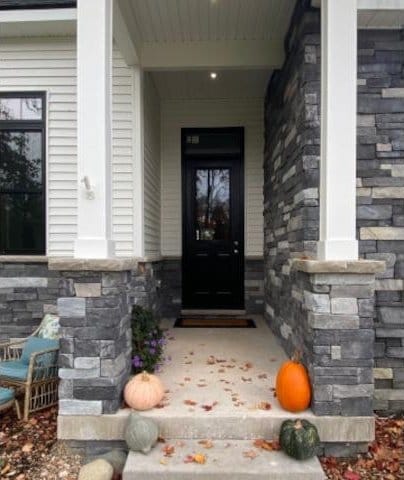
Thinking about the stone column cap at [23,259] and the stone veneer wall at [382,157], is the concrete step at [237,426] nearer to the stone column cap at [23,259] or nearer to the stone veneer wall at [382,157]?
the stone veneer wall at [382,157]

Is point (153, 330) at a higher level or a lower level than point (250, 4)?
lower

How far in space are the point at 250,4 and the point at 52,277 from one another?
10.2 ft

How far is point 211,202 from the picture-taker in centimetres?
565

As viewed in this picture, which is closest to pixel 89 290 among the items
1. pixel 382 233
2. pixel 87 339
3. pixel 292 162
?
pixel 87 339

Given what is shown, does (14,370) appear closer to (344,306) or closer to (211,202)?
(344,306)

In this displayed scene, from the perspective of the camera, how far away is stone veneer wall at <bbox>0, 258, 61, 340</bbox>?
4.18 meters

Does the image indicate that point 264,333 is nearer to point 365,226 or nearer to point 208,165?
point 365,226

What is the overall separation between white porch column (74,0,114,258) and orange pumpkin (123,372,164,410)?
32.9 inches

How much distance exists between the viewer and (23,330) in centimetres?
420

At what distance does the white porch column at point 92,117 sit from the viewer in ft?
8.61

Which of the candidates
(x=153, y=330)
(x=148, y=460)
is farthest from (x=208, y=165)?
(x=148, y=460)

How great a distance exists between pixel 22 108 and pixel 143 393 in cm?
326

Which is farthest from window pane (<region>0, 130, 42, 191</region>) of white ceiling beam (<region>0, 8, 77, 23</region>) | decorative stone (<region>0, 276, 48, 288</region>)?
white ceiling beam (<region>0, 8, 77, 23</region>)

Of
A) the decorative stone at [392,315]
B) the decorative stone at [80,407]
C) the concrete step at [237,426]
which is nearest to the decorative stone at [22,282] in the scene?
the decorative stone at [80,407]
